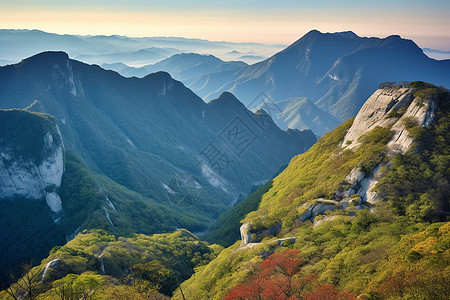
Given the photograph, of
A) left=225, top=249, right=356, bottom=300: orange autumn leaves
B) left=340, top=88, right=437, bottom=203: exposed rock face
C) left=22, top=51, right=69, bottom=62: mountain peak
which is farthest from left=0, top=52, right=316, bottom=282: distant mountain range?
left=340, top=88, right=437, bottom=203: exposed rock face

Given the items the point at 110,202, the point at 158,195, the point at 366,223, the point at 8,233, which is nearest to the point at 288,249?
the point at 366,223

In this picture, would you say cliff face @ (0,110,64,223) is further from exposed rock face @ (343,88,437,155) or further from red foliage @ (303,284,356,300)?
exposed rock face @ (343,88,437,155)

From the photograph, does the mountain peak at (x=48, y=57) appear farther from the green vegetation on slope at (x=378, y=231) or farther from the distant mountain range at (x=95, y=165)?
the green vegetation on slope at (x=378, y=231)

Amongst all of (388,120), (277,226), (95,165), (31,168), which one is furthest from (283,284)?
(95,165)

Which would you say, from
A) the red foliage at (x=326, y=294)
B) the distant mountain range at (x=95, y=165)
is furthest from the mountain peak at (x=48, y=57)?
the red foliage at (x=326, y=294)

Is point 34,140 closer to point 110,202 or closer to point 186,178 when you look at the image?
point 110,202
